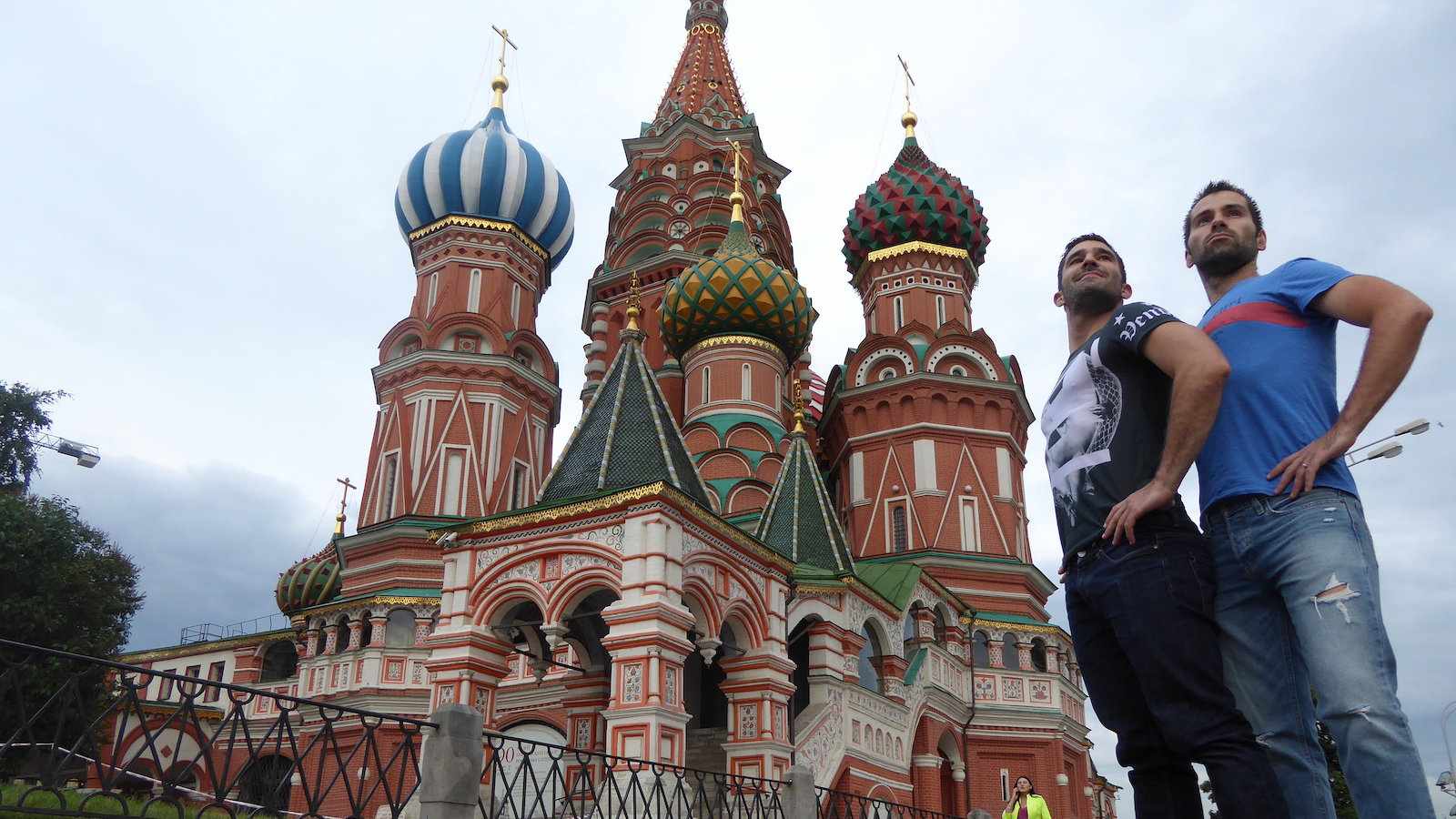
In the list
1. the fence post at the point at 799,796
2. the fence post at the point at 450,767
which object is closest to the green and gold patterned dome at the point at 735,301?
the fence post at the point at 799,796

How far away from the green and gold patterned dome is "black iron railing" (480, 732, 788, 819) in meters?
10.0

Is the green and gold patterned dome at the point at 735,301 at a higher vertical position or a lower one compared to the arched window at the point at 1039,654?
higher

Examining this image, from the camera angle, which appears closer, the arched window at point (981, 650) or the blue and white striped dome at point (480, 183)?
the arched window at point (981, 650)

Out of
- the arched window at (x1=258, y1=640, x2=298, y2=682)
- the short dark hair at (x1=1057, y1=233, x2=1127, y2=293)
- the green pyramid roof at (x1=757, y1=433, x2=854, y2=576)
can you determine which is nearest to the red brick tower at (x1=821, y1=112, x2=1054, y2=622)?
the green pyramid roof at (x1=757, y1=433, x2=854, y2=576)

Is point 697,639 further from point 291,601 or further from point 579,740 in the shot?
point 291,601

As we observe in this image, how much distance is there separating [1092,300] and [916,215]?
883 inches

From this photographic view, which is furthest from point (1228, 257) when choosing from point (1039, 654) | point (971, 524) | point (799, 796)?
point (1039, 654)

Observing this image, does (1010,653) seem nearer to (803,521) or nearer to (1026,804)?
(803,521)

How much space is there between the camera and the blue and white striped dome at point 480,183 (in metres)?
24.8

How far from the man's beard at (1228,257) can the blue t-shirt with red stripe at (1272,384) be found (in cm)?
26

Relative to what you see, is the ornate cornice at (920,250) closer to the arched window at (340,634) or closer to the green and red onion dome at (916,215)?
the green and red onion dome at (916,215)

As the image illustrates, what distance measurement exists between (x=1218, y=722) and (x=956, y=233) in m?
23.6

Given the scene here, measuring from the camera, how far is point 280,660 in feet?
96.2

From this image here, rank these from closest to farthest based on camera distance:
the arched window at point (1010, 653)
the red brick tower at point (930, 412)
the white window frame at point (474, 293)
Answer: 1. the arched window at point (1010, 653)
2. the red brick tower at point (930, 412)
3. the white window frame at point (474, 293)
